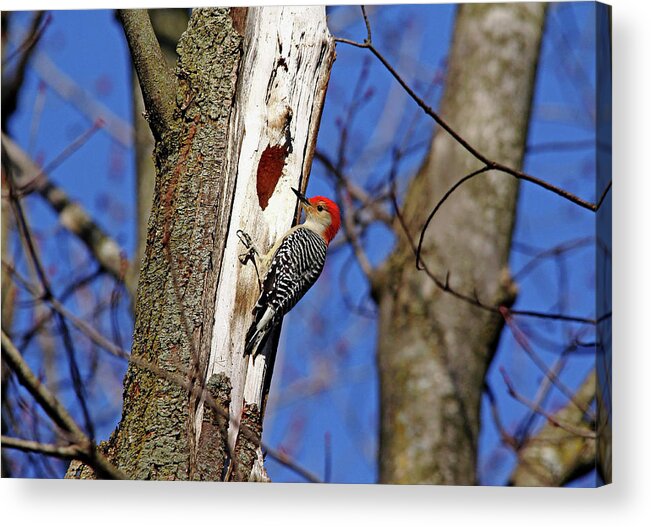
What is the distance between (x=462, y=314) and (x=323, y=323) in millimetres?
474

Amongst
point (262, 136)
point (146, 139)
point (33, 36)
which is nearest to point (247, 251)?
point (262, 136)

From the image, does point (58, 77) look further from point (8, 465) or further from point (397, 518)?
point (397, 518)

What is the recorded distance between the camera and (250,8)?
9.66 feet

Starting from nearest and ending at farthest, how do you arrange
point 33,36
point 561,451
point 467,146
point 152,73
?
point 467,146 → point 561,451 → point 152,73 → point 33,36

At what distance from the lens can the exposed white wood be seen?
113 inches

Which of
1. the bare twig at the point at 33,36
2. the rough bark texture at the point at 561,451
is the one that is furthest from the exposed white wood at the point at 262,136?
the rough bark texture at the point at 561,451

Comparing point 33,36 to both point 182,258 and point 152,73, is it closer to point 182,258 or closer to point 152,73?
point 152,73

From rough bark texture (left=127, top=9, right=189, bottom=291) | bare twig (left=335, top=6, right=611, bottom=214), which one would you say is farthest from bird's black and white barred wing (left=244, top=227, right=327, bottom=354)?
bare twig (left=335, top=6, right=611, bottom=214)

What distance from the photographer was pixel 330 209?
2.97 m

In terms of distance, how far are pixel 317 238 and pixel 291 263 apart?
0.41ft

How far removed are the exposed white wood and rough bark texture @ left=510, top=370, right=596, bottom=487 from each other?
2.74ft

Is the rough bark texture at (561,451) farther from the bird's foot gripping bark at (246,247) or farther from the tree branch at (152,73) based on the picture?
the tree branch at (152,73)

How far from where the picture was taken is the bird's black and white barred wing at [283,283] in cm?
290

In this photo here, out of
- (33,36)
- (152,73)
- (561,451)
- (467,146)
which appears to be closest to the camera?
(467,146)
